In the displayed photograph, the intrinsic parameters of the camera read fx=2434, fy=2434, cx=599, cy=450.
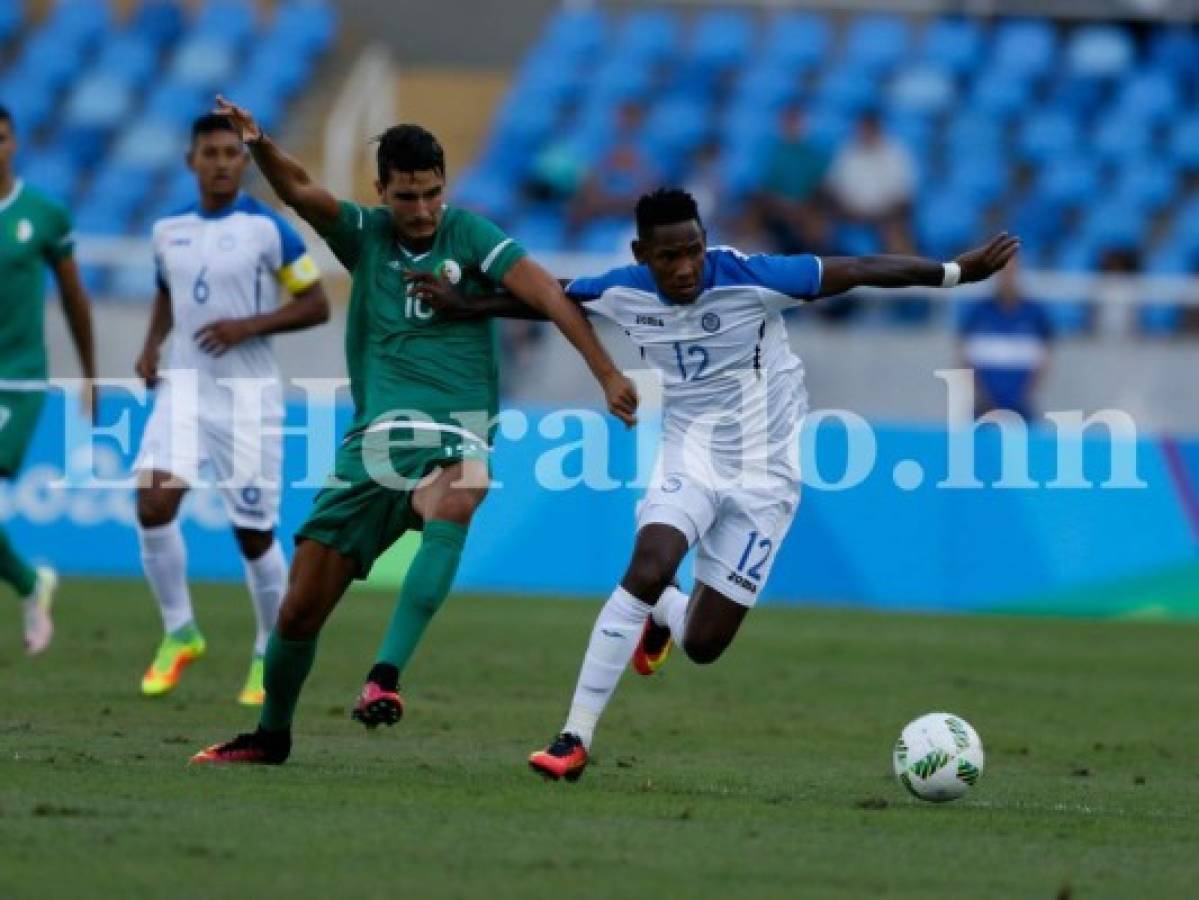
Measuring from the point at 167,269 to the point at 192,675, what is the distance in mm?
2245

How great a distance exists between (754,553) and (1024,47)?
15981 mm

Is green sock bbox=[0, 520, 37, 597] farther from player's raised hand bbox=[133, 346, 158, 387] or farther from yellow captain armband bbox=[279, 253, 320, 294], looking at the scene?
yellow captain armband bbox=[279, 253, 320, 294]

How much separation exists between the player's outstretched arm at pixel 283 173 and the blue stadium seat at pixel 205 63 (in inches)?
700

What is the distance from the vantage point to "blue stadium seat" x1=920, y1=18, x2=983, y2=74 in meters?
24.8

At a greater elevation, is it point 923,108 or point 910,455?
point 923,108

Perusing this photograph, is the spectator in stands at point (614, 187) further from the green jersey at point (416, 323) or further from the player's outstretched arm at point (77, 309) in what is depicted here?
the green jersey at point (416, 323)

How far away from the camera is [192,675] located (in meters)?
13.2

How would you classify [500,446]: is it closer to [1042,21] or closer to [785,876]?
[1042,21]

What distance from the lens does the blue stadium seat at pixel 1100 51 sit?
24.8 meters

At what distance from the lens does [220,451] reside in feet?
41.5

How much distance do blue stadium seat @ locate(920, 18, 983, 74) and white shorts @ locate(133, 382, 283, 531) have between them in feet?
44.8

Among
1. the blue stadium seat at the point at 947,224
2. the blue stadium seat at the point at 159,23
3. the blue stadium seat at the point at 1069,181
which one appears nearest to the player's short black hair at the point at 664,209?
the blue stadium seat at the point at 947,224

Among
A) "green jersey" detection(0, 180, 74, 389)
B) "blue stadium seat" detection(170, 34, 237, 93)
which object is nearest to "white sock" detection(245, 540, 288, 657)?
"green jersey" detection(0, 180, 74, 389)

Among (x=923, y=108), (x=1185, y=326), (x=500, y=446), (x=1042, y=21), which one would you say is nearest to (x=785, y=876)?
(x=500, y=446)
